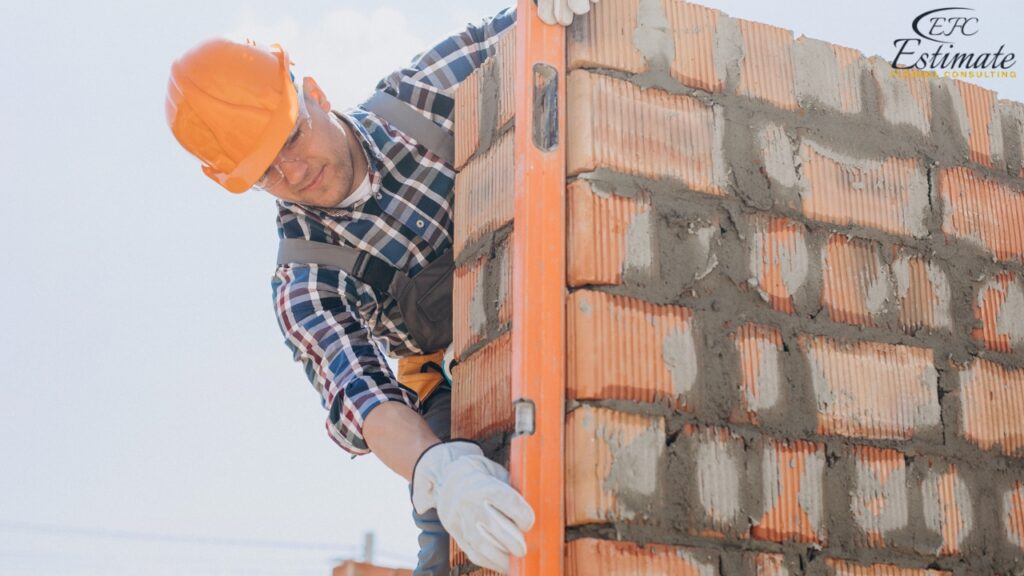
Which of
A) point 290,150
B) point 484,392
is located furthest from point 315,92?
point 484,392

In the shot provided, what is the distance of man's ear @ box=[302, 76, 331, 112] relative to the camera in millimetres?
3420

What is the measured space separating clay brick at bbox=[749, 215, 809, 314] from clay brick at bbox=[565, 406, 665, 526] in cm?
47

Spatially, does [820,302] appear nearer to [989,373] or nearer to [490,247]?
[989,373]

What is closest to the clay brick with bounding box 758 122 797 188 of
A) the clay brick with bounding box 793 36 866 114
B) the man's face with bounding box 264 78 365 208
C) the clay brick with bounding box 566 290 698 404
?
the clay brick with bounding box 793 36 866 114

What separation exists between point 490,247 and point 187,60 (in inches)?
40.8

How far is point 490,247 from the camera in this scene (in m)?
2.75

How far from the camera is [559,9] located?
2.53 m

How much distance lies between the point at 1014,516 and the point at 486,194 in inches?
56.7

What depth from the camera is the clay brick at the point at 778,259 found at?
2.64 meters

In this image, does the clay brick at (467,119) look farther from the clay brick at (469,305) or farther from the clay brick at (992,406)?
the clay brick at (992,406)

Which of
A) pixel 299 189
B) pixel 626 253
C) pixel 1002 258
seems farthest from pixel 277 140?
pixel 1002 258

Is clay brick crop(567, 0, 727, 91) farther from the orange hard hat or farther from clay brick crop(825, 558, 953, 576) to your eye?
clay brick crop(825, 558, 953, 576)

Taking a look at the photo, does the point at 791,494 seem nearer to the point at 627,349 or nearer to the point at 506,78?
the point at 627,349

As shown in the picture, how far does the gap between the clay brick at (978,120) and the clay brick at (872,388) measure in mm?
610
